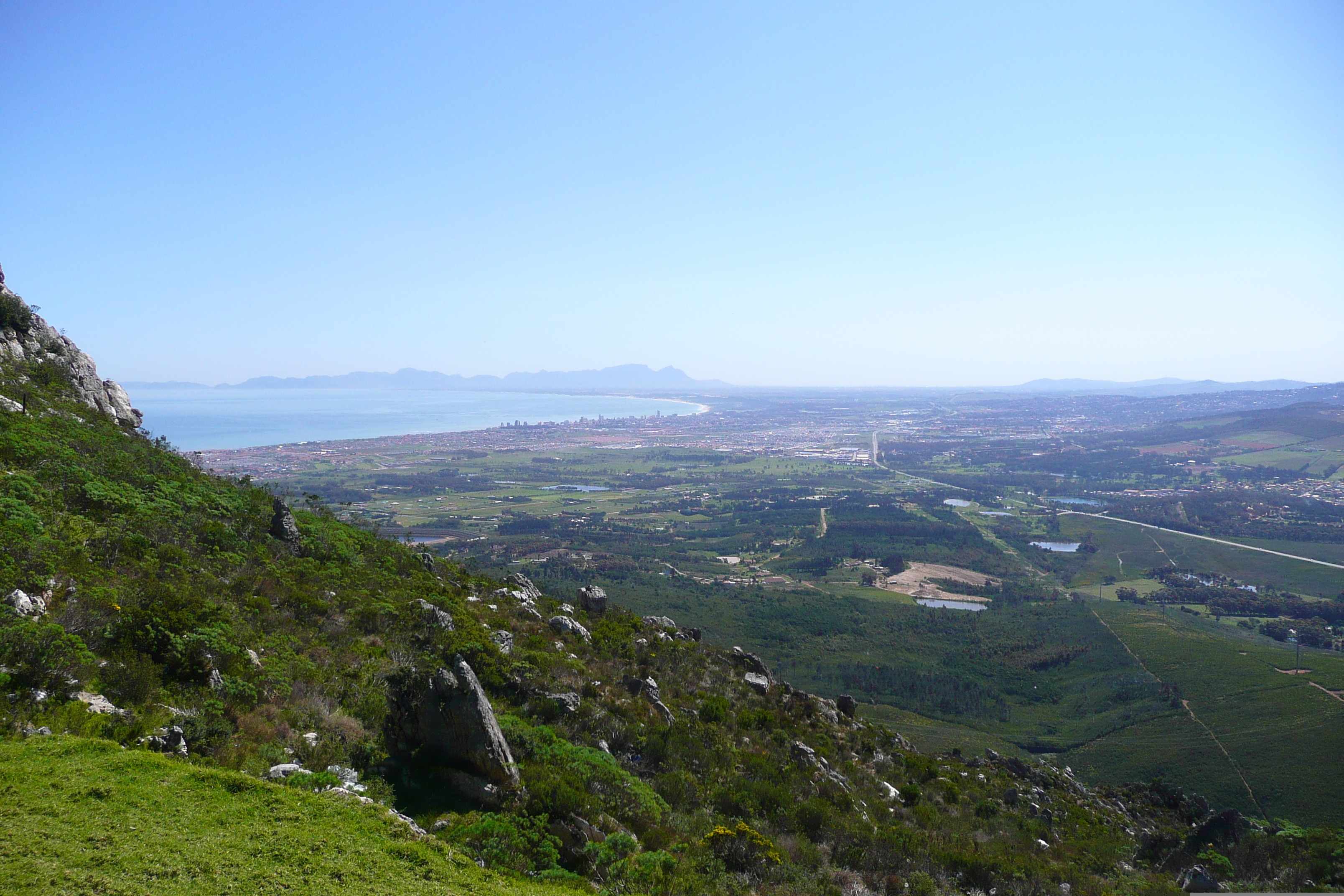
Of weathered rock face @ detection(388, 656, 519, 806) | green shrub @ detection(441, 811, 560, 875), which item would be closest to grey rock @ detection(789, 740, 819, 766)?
weathered rock face @ detection(388, 656, 519, 806)

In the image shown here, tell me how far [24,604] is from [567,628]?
45.5 ft

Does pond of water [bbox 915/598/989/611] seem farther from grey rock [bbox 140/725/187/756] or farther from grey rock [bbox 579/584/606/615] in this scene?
grey rock [bbox 140/725/187/756]

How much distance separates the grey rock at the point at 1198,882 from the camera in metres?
14.3

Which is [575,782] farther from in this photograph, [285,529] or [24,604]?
[285,529]

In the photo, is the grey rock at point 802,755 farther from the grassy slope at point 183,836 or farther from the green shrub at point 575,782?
the grassy slope at point 183,836

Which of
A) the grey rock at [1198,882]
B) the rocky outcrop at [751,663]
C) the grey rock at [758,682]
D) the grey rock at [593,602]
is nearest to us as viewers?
the grey rock at [1198,882]

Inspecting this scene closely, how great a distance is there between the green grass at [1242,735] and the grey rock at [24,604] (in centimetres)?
4471

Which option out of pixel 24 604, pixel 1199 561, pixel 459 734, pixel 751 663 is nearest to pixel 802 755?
pixel 751 663

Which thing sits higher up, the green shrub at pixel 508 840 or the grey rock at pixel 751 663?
the green shrub at pixel 508 840

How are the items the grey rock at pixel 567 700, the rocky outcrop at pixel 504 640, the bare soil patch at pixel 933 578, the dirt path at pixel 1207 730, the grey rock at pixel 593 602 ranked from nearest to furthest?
the grey rock at pixel 567 700
the rocky outcrop at pixel 504 640
the grey rock at pixel 593 602
the dirt path at pixel 1207 730
the bare soil patch at pixel 933 578

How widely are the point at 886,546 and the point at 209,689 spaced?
101275 mm

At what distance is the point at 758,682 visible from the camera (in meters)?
22.2

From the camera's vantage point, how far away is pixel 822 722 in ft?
68.8

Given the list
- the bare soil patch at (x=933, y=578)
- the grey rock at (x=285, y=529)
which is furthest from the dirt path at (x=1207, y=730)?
the grey rock at (x=285, y=529)
